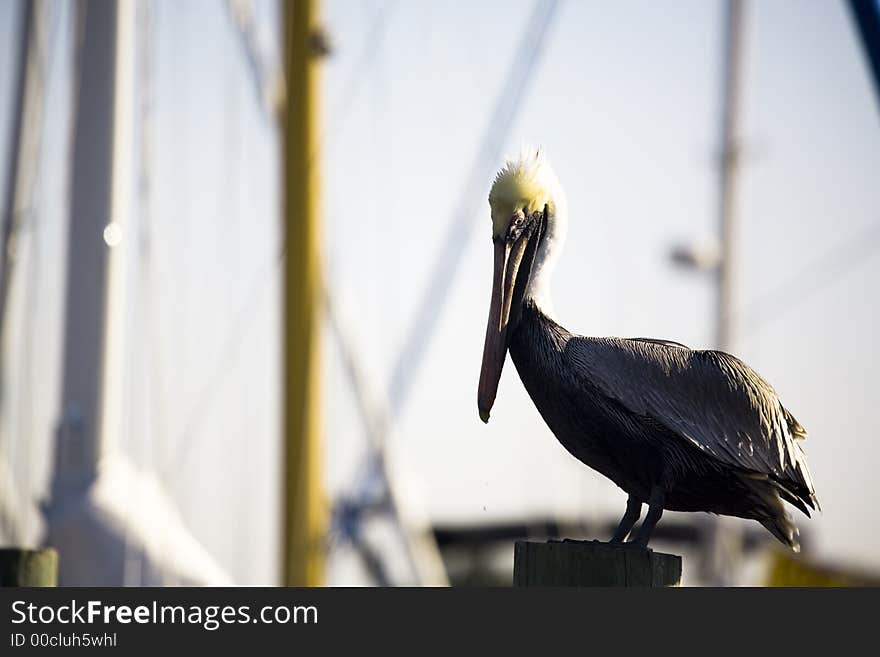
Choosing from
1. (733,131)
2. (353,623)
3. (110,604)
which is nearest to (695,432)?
(353,623)

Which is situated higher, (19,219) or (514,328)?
(19,219)

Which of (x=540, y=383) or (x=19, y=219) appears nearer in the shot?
(x=540, y=383)

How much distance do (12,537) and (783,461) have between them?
6.60 metres

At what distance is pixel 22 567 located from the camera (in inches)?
211

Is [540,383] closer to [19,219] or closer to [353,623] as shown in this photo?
[353,623]

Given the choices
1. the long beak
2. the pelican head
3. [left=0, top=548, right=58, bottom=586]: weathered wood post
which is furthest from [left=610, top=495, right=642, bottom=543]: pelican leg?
[left=0, top=548, right=58, bottom=586]: weathered wood post

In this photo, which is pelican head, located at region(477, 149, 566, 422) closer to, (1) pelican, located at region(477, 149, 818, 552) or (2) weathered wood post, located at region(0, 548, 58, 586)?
(1) pelican, located at region(477, 149, 818, 552)

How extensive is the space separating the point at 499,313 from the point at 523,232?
282 millimetres

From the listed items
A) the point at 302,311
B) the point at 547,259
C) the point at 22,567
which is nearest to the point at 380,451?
the point at 302,311

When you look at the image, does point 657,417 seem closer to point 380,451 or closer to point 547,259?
point 547,259

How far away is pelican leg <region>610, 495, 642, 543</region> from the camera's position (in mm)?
4301

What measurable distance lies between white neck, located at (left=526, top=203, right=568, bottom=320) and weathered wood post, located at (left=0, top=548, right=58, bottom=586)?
87.1 inches

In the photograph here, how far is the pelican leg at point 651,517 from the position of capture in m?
4.18

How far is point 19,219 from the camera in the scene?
33.9ft
